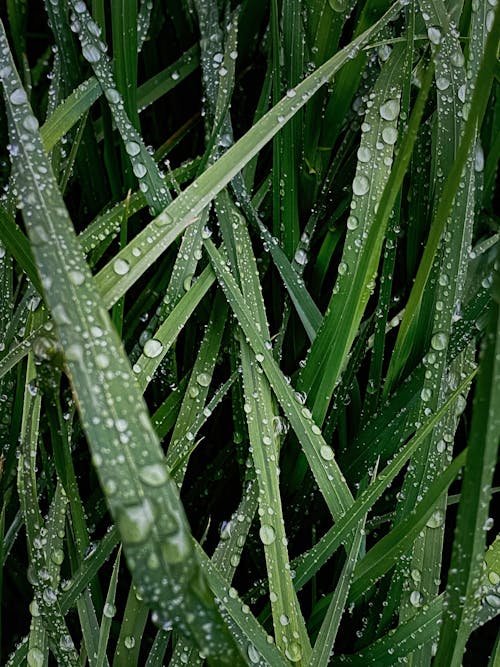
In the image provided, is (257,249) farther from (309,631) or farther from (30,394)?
(309,631)

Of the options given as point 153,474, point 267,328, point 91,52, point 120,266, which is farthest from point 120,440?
point 91,52

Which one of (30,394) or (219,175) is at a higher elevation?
(219,175)

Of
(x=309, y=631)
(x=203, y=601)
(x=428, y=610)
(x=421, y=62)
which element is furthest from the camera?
(x=421, y=62)

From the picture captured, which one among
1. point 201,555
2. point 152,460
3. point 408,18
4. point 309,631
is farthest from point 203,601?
point 408,18

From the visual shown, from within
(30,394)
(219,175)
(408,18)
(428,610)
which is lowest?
(428,610)

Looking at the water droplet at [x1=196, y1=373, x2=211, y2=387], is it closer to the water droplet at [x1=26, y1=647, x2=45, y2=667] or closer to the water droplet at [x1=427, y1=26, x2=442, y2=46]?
the water droplet at [x1=26, y1=647, x2=45, y2=667]

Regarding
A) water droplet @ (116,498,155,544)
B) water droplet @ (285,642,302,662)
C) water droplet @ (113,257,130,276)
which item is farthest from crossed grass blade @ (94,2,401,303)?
water droplet @ (285,642,302,662)

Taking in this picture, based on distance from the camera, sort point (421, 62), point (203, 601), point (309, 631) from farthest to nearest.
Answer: point (421, 62) < point (309, 631) < point (203, 601)
